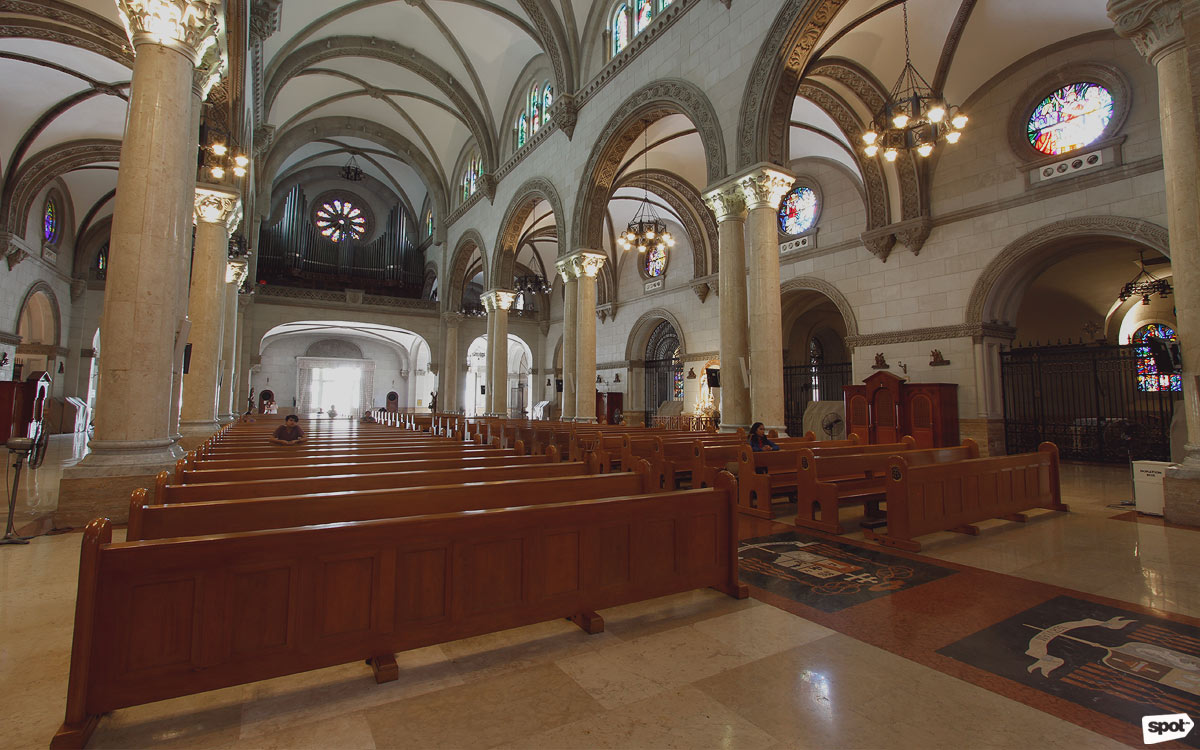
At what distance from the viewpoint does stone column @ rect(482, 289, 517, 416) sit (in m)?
16.9

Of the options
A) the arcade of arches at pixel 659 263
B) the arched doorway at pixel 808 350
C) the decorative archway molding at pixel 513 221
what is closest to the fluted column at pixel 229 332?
the arcade of arches at pixel 659 263

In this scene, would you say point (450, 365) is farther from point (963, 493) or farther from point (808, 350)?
point (963, 493)

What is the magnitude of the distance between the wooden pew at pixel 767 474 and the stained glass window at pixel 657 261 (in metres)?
14.5

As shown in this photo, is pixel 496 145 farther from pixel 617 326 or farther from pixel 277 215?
pixel 277 215

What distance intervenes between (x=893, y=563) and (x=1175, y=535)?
9.94 feet

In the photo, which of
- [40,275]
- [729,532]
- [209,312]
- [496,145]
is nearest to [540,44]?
[496,145]

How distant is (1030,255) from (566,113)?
10.5 meters

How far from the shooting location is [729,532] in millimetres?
3156

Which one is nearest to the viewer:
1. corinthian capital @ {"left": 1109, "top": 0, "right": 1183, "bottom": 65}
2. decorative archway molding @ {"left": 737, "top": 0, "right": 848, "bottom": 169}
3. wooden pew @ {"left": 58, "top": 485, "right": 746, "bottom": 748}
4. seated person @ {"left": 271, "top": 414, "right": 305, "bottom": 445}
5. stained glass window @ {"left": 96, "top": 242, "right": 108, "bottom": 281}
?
wooden pew @ {"left": 58, "top": 485, "right": 746, "bottom": 748}

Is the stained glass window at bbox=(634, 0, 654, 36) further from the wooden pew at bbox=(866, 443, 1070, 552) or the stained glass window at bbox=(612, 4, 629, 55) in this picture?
the wooden pew at bbox=(866, 443, 1070, 552)

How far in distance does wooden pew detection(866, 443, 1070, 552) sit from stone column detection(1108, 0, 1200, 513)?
94 centimetres

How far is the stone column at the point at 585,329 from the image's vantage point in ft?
42.9

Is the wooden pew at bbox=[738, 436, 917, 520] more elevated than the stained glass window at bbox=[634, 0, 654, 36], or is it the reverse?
the stained glass window at bbox=[634, 0, 654, 36]


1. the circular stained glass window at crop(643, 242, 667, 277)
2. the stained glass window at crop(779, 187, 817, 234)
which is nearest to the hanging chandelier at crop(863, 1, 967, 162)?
the stained glass window at crop(779, 187, 817, 234)
